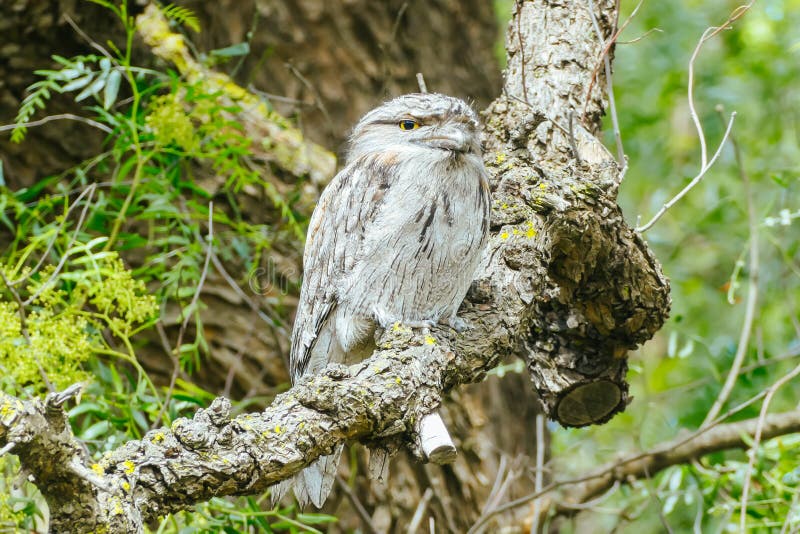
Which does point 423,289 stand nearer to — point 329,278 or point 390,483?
point 329,278

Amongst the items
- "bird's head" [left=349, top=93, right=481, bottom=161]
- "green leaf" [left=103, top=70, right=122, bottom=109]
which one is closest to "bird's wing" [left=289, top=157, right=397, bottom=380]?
"bird's head" [left=349, top=93, right=481, bottom=161]

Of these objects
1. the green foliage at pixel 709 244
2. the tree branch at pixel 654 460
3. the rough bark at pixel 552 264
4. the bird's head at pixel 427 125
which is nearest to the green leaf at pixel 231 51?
the bird's head at pixel 427 125

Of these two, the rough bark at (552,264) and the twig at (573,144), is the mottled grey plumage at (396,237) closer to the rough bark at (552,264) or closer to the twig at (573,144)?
the rough bark at (552,264)

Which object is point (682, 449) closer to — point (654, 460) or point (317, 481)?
point (654, 460)

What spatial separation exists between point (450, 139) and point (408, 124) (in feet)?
0.60

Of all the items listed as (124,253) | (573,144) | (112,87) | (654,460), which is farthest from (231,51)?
(654,460)

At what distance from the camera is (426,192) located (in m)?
2.49

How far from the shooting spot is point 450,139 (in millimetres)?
2533

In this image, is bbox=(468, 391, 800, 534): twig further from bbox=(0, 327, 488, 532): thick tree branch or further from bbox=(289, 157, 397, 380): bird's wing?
bbox=(0, 327, 488, 532): thick tree branch

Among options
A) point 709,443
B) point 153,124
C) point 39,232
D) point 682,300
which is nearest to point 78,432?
point 39,232

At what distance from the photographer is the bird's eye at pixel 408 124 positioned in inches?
104

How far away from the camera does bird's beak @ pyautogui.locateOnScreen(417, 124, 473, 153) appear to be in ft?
8.30

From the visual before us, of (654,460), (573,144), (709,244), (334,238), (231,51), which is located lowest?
(654,460)

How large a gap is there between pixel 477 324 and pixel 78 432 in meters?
1.52
